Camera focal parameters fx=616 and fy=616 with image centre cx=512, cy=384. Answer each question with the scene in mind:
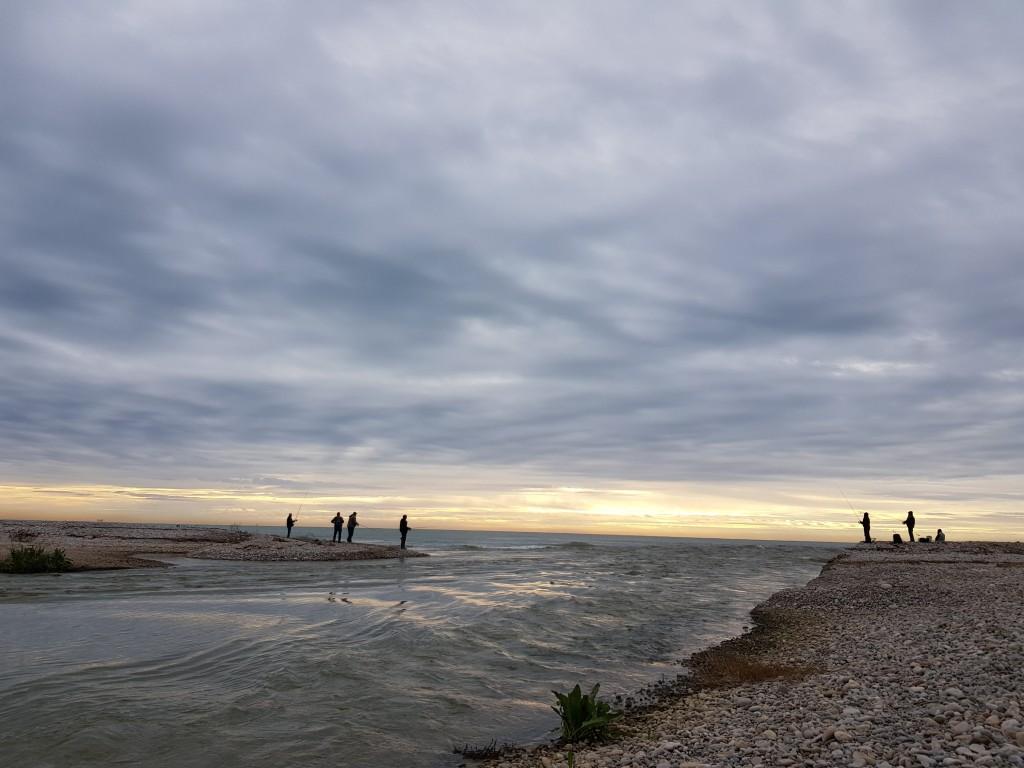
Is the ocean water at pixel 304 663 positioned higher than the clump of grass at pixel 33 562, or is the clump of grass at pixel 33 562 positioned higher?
the ocean water at pixel 304 663

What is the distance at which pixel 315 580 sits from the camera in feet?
112

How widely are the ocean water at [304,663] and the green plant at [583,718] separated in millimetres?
909

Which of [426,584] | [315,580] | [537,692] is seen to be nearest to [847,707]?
[537,692]

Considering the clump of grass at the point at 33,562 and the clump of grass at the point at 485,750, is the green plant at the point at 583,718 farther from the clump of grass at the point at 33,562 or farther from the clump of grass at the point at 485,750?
the clump of grass at the point at 33,562

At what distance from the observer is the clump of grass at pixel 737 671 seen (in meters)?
12.7

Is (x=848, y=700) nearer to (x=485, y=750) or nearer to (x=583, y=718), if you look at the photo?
(x=583, y=718)

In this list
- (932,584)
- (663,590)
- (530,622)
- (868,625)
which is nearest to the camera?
(868,625)

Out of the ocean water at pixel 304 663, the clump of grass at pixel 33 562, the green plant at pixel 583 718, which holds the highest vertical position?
the green plant at pixel 583 718

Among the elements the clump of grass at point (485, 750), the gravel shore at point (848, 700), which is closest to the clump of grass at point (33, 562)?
the clump of grass at point (485, 750)

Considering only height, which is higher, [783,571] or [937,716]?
[937,716]

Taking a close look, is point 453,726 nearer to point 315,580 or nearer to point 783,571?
point 315,580

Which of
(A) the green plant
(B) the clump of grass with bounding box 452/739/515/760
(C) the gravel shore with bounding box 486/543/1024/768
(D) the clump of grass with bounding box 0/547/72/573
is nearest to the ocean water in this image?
(B) the clump of grass with bounding box 452/739/515/760

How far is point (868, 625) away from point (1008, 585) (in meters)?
10.00

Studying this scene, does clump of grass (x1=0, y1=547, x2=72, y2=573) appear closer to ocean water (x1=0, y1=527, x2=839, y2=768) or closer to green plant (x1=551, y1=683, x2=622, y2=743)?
ocean water (x1=0, y1=527, x2=839, y2=768)
